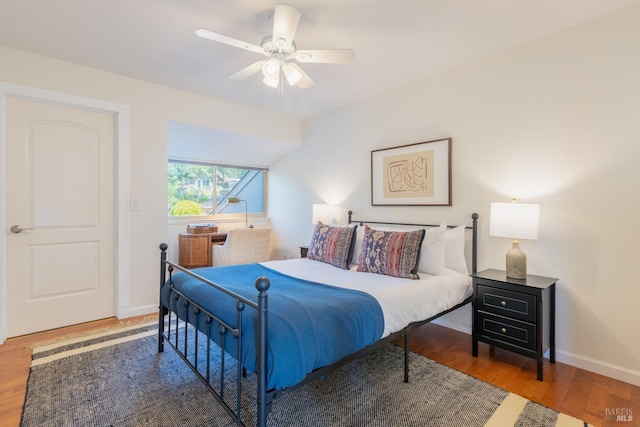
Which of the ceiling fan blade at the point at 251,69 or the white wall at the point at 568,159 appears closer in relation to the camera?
the white wall at the point at 568,159

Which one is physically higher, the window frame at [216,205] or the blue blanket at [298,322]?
the window frame at [216,205]

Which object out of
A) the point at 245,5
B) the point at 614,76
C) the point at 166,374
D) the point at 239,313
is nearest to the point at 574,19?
the point at 614,76

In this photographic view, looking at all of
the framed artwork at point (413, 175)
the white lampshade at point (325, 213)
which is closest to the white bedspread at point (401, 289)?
the framed artwork at point (413, 175)

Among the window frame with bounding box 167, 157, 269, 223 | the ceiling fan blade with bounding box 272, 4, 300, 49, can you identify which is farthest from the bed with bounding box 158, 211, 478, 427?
the window frame with bounding box 167, 157, 269, 223

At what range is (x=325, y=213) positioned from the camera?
160 inches

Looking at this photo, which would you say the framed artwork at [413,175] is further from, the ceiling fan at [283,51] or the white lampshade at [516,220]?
the ceiling fan at [283,51]

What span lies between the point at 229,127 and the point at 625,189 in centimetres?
382

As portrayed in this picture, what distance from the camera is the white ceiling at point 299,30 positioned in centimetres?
207

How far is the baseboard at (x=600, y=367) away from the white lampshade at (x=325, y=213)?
8.34 feet

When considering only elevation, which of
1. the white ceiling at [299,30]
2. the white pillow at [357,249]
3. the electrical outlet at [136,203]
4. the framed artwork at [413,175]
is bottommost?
the white pillow at [357,249]

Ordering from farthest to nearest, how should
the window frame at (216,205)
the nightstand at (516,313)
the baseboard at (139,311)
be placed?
the window frame at (216,205) < the baseboard at (139,311) < the nightstand at (516,313)

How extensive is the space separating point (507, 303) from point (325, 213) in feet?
7.52

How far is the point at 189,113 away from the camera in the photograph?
11.9 feet

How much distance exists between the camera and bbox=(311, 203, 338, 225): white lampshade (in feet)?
13.2
